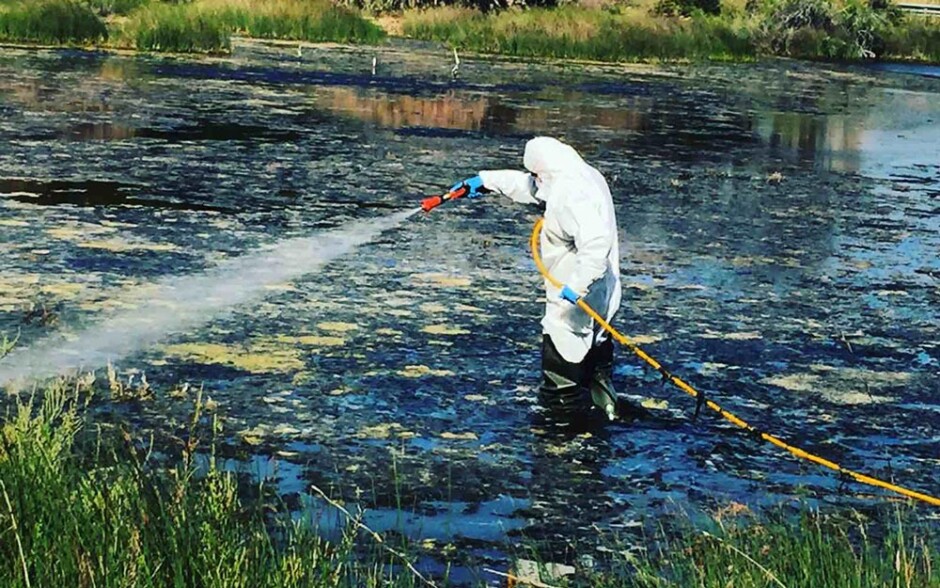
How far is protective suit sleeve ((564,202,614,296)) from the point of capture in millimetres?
7039

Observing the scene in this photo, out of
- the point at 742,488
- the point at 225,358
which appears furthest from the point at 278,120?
the point at 742,488

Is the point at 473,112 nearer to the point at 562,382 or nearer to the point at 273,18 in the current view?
the point at 273,18

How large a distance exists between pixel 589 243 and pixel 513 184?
73 cm

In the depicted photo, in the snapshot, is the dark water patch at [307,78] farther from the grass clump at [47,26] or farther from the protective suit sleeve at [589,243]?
the protective suit sleeve at [589,243]

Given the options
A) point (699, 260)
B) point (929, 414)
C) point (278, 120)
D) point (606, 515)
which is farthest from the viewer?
point (278, 120)

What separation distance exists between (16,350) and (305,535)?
338cm

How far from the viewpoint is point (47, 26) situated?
2953 cm

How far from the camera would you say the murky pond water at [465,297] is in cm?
655

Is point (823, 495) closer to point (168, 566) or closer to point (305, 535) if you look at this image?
point (305, 535)

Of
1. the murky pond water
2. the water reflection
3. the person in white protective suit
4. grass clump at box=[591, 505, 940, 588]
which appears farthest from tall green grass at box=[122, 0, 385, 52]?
grass clump at box=[591, 505, 940, 588]

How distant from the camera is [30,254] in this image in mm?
10133

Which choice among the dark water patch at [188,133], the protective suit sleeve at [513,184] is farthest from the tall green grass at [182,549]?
the dark water patch at [188,133]

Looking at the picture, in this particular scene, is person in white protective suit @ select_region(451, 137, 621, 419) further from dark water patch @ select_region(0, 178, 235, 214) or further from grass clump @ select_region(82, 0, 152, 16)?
grass clump @ select_region(82, 0, 152, 16)

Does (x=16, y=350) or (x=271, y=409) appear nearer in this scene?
(x=271, y=409)
